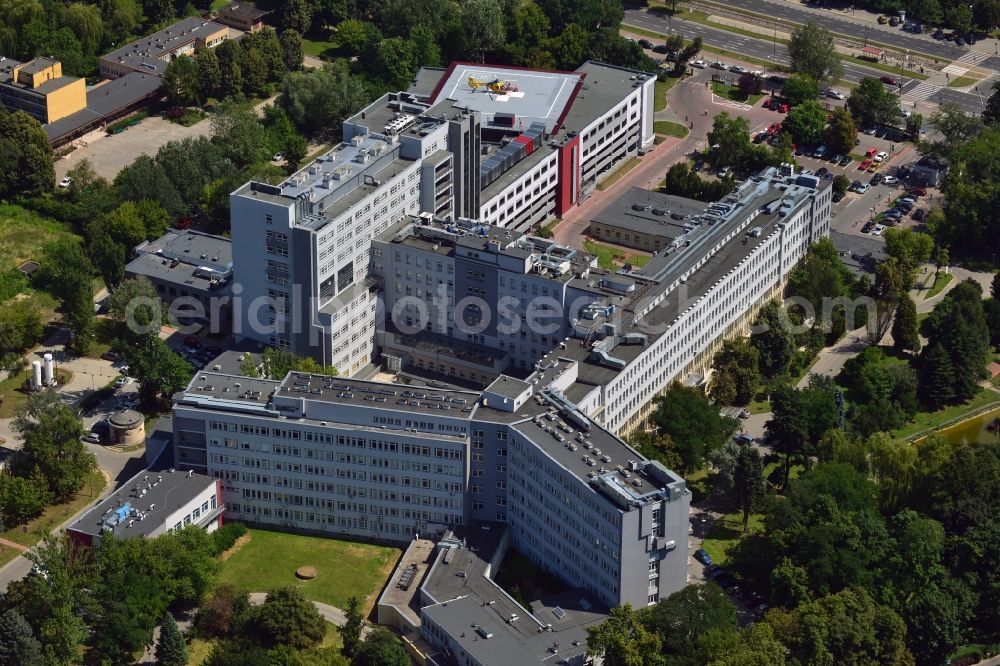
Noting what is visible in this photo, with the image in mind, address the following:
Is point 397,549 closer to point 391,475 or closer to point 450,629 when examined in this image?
point 391,475

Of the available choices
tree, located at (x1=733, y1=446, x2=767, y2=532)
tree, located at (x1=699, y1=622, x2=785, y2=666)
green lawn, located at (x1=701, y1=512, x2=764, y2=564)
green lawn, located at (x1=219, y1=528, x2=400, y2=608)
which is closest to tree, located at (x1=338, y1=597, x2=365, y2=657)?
green lawn, located at (x1=219, y1=528, x2=400, y2=608)

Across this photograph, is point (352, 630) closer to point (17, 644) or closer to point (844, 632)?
point (17, 644)

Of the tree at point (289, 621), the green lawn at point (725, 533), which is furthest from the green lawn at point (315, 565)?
the green lawn at point (725, 533)

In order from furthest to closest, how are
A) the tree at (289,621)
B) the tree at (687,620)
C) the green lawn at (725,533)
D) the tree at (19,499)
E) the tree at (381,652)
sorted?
1. the tree at (19,499)
2. the green lawn at (725,533)
3. the tree at (289,621)
4. the tree at (381,652)
5. the tree at (687,620)

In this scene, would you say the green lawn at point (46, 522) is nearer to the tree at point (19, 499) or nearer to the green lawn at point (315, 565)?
the tree at point (19, 499)

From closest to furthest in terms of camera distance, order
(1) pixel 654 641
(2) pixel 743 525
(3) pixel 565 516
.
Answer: (1) pixel 654 641, (3) pixel 565 516, (2) pixel 743 525

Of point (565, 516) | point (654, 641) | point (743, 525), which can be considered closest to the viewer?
point (654, 641)

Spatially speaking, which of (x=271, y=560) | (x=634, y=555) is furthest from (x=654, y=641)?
(x=271, y=560)
